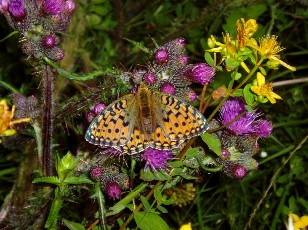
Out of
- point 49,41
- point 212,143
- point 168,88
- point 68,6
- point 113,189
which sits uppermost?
point 68,6

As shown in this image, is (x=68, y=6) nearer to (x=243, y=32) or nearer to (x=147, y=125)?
(x=147, y=125)

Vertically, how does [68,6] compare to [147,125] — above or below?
above

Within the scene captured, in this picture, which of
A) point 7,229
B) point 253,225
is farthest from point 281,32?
point 7,229

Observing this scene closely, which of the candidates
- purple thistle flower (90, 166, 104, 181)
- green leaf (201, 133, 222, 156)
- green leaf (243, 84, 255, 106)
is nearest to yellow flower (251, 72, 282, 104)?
green leaf (243, 84, 255, 106)

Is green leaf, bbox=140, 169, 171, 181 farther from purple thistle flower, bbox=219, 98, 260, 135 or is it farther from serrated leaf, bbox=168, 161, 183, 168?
purple thistle flower, bbox=219, 98, 260, 135

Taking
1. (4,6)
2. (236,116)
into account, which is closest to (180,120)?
(236,116)

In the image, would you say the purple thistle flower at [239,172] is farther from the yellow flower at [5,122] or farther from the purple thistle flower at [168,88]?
the yellow flower at [5,122]

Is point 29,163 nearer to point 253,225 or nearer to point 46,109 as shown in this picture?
point 46,109
